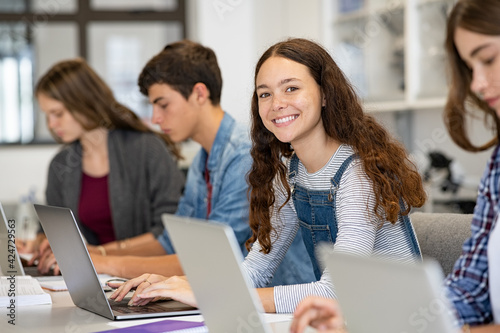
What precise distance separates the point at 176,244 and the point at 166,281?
1.34ft

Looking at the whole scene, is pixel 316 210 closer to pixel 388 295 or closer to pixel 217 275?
pixel 217 275

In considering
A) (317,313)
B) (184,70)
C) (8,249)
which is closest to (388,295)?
(317,313)

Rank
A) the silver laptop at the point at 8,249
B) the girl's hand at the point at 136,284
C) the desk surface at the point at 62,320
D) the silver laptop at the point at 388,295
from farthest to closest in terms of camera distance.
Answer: the silver laptop at the point at 8,249
the girl's hand at the point at 136,284
the desk surface at the point at 62,320
the silver laptop at the point at 388,295

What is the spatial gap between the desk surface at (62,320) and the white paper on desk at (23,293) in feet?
0.10

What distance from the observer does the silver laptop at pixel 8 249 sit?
193 centimetres

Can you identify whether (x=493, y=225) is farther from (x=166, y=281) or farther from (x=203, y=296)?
(x=166, y=281)

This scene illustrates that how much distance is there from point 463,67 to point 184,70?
123cm

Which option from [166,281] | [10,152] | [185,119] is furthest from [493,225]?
[10,152]

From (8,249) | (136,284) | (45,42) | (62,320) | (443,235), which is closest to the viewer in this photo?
(62,320)

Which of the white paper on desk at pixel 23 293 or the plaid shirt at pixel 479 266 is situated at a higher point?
the plaid shirt at pixel 479 266

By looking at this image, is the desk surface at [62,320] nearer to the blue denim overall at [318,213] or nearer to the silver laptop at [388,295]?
the blue denim overall at [318,213]

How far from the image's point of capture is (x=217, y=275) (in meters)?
1.08

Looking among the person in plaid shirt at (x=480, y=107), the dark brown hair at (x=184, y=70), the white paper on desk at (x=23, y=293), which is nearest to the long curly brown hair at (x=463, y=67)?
the person in plaid shirt at (x=480, y=107)

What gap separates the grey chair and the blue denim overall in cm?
10
